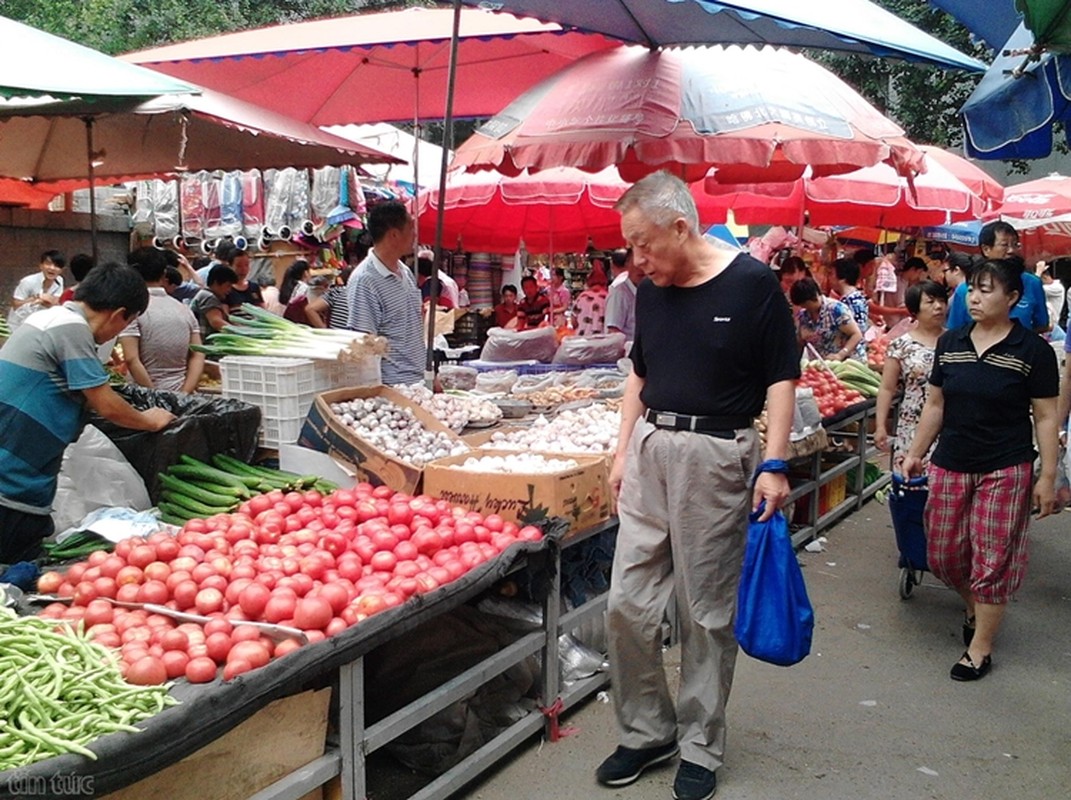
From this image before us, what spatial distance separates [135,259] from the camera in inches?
246

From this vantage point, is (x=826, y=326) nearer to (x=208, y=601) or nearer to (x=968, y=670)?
(x=968, y=670)

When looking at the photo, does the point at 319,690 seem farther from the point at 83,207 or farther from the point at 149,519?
the point at 83,207

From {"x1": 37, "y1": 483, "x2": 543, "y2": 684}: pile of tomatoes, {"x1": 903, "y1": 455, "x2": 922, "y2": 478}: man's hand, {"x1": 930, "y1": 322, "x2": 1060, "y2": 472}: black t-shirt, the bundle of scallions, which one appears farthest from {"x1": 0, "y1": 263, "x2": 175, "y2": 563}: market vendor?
{"x1": 903, "y1": 455, "x2": 922, "y2": 478}: man's hand

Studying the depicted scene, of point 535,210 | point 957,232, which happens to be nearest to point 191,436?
point 535,210

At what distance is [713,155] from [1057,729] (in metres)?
3.41

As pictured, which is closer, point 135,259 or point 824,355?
point 135,259

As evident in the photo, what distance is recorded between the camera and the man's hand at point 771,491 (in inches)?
131

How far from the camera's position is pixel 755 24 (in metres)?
5.03

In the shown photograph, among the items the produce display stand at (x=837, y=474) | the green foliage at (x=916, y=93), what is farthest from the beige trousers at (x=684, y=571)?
the green foliage at (x=916, y=93)

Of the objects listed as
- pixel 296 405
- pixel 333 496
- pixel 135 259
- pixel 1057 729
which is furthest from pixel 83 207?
pixel 1057 729

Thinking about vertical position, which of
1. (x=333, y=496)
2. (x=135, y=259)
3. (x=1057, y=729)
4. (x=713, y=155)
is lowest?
(x=1057, y=729)

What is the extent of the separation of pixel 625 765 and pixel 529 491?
1193 mm

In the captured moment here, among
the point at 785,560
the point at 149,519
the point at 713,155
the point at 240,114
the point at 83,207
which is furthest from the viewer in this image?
the point at 83,207

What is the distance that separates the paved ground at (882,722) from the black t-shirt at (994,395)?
1142 millimetres
